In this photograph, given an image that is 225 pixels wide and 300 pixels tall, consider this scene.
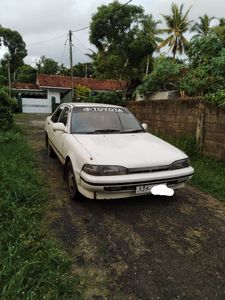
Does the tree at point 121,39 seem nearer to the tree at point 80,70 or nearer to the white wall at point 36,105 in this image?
the white wall at point 36,105

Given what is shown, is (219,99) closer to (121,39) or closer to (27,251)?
(27,251)

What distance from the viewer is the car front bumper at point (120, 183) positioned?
3.12 meters

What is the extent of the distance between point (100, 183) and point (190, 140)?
4120 mm

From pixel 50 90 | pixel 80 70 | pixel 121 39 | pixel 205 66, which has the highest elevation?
pixel 80 70

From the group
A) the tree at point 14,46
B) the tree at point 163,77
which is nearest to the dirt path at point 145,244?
the tree at point 163,77

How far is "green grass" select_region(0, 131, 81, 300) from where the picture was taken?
2020mm

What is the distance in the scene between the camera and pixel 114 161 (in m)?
3.21

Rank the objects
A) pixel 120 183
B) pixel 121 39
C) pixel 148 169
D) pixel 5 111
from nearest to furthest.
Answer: pixel 120 183
pixel 148 169
pixel 5 111
pixel 121 39

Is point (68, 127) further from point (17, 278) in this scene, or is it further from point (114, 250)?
point (17, 278)

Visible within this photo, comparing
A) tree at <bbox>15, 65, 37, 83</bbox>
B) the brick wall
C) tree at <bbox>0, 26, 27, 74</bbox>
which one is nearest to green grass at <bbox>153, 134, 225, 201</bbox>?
the brick wall

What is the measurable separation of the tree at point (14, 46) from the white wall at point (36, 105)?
19053 millimetres

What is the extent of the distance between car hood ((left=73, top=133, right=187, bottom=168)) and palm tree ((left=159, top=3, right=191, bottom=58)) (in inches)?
970

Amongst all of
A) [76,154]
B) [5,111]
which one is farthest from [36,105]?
[76,154]

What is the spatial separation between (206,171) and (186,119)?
6.71ft
